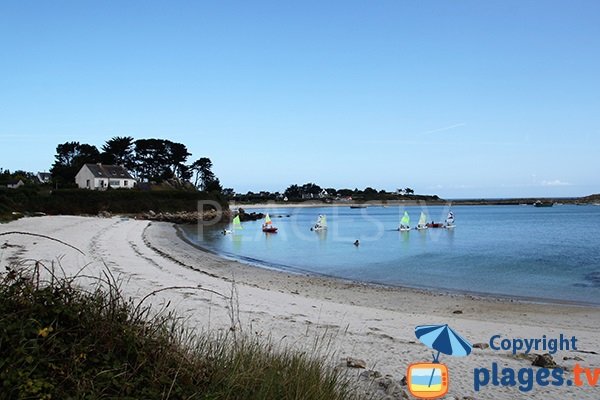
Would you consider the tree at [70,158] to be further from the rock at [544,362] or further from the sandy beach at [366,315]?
the rock at [544,362]

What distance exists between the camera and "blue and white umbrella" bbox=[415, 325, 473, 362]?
3.89 meters

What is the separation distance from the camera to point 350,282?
18.9m

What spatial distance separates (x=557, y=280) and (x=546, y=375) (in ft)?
50.1

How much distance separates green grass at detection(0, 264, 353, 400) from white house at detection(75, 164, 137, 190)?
71070 millimetres

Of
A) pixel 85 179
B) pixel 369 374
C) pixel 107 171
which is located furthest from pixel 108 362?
pixel 107 171

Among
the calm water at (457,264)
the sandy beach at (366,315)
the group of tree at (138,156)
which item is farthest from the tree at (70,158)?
the sandy beach at (366,315)

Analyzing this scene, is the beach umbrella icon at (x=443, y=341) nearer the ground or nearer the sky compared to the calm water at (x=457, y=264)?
nearer the sky

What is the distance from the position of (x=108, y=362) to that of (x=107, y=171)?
77.8 metres

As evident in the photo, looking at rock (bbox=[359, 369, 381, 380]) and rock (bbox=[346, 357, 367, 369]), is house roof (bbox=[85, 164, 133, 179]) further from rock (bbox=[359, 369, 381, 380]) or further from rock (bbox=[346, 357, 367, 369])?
rock (bbox=[359, 369, 381, 380])

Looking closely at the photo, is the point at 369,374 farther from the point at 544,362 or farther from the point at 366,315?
the point at 366,315

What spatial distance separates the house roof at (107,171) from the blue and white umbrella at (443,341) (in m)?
74.5

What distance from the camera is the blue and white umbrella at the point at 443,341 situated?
389cm

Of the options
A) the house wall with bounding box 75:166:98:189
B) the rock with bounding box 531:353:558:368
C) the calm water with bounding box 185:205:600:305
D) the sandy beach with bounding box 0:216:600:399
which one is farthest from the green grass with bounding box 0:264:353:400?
the house wall with bounding box 75:166:98:189

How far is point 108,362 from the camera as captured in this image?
3289 millimetres
